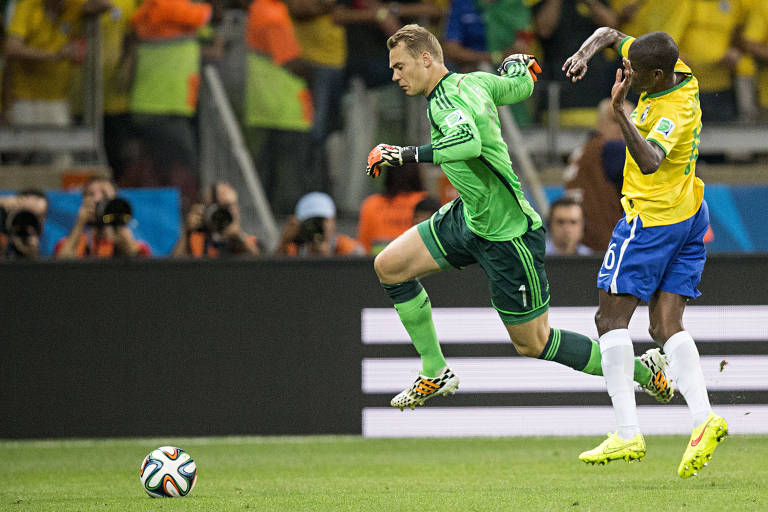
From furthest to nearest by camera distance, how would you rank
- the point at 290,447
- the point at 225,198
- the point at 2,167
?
the point at 2,167 → the point at 225,198 → the point at 290,447

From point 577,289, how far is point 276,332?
225 cm

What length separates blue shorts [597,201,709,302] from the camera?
629cm

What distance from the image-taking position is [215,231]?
9.61 metres

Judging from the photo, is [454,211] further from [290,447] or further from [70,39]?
[70,39]

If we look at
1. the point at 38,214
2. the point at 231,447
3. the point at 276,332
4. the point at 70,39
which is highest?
the point at 70,39

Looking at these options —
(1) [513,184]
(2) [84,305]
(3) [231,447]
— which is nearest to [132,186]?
(2) [84,305]

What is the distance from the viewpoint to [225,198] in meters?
9.66

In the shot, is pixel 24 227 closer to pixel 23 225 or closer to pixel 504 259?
pixel 23 225

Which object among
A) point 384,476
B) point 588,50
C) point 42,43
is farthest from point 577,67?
point 42,43

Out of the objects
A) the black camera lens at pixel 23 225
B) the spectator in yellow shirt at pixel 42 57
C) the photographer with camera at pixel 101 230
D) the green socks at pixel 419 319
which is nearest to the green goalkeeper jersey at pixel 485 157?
the green socks at pixel 419 319

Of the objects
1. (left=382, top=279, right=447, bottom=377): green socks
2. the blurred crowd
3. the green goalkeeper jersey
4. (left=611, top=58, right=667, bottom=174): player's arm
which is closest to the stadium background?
the blurred crowd

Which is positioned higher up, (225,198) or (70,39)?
(70,39)

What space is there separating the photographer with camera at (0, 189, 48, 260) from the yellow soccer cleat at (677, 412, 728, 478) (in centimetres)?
541

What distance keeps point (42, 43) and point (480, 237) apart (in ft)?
18.9
